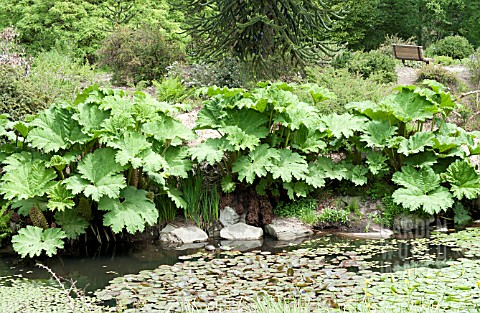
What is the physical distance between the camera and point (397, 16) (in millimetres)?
26234

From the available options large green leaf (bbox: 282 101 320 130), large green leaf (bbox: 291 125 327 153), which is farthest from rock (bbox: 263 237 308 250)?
large green leaf (bbox: 282 101 320 130)

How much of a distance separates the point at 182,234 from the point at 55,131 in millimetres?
2048

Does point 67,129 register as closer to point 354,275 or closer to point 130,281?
point 130,281

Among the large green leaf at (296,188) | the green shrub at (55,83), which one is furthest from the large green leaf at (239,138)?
the green shrub at (55,83)

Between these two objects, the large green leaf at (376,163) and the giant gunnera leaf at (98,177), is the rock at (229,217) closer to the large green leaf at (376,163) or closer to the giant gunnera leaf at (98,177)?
the giant gunnera leaf at (98,177)

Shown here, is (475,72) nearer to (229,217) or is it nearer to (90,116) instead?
(229,217)

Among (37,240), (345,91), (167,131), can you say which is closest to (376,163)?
(345,91)

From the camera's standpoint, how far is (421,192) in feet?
26.9

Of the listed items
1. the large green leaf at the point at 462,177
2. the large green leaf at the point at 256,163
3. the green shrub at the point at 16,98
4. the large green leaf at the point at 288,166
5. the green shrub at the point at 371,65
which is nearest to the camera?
the large green leaf at the point at 256,163

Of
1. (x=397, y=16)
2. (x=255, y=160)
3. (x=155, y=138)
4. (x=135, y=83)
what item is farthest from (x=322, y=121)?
(x=397, y=16)

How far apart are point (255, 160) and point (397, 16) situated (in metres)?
20.3

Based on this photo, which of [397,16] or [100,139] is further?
[397,16]

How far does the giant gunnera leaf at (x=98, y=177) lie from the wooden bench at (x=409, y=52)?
38.3 feet

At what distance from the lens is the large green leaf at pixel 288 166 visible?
793 centimetres
